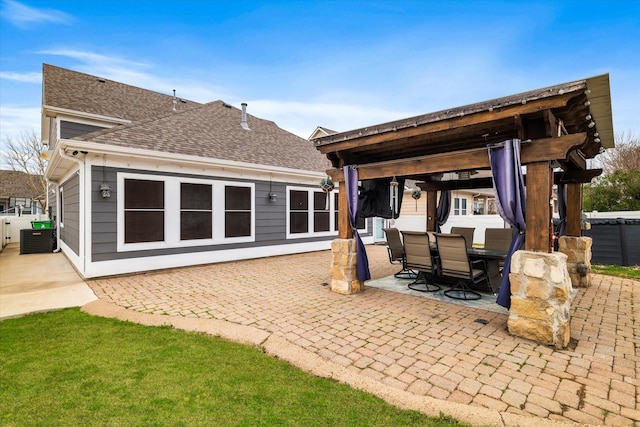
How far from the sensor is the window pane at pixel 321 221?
434 inches

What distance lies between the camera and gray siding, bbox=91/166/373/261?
6.50 metres

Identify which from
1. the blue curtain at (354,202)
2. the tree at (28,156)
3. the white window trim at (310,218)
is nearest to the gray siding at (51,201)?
the tree at (28,156)

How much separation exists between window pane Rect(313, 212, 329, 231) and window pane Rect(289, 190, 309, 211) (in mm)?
605

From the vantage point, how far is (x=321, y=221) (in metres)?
11.2

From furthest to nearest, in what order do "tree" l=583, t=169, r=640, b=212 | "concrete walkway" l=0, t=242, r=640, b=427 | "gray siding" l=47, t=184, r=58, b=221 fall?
1. "gray siding" l=47, t=184, r=58, b=221
2. "tree" l=583, t=169, r=640, b=212
3. "concrete walkway" l=0, t=242, r=640, b=427

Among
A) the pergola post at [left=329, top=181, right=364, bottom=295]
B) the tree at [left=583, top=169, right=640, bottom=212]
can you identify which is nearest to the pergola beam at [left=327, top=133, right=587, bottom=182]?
the pergola post at [left=329, top=181, right=364, bottom=295]

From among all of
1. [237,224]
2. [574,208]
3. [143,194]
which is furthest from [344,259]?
[143,194]

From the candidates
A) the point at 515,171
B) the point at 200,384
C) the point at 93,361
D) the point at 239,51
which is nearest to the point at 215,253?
the point at 93,361

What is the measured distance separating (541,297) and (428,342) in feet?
4.44

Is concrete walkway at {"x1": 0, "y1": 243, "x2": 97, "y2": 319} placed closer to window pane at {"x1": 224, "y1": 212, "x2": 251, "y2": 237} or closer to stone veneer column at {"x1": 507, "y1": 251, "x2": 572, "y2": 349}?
window pane at {"x1": 224, "y1": 212, "x2": 251, "y2": 237}

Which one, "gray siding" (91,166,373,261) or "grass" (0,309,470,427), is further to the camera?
"gray siding" (91,166,373,261)

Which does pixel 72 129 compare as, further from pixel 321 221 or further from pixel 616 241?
pixel 616 241

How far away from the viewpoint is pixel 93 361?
114 inches

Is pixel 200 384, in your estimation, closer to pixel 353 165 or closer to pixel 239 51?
pixel 353 165
